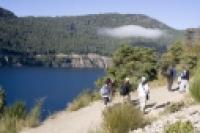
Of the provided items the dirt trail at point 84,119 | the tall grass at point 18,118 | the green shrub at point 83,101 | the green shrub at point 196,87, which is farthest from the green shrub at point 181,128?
the green shrub at point 83,101

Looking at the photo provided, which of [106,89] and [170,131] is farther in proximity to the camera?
[106,89]

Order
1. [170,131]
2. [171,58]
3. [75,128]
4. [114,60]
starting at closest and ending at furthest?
[170,131] → [75,128] → [171,58] → [114,60]

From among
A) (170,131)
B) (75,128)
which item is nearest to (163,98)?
(75,128)

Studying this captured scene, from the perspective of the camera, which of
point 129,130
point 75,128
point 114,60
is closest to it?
point 129,130

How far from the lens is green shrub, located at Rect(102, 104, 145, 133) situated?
11.8m

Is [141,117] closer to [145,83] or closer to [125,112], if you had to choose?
[125,112]

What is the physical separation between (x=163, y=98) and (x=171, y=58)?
2375cm

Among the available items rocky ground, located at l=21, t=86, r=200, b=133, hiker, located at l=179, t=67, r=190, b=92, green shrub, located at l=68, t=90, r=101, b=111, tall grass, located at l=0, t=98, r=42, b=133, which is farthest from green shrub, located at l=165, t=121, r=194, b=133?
green shrub, located at l=68, t=90, r=101, b=111

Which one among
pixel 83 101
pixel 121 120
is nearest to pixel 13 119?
pixel 83 101

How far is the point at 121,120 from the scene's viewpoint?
468 inches

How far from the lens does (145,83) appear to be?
57.7ft

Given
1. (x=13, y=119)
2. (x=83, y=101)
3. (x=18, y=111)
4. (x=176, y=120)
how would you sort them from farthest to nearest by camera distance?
(x=83, y=101)
(x=18, y=111)
(x=13, y=119)
(x=176, y=120)

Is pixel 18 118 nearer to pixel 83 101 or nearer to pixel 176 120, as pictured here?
pixel 83 101

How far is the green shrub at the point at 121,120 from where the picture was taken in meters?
11.8
